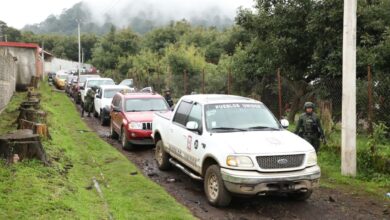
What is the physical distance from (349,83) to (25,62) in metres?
29.5

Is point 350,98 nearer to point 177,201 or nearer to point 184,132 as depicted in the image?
point 184,132

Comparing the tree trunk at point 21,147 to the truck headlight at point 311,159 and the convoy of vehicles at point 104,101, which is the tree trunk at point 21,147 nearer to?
the truck headlight at point 311,159

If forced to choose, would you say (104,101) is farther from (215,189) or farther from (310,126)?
(215,189)

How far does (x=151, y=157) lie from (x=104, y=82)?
1454cm

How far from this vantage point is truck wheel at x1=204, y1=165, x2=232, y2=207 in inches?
282

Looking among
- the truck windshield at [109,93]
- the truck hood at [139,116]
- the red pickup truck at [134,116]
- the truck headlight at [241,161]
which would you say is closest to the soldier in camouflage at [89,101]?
the truck windshield at [109,93]

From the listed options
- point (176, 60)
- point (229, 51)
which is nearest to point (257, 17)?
point (176, 60)

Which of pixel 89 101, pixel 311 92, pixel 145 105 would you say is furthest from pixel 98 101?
pixel 311 92

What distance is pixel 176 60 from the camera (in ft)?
108

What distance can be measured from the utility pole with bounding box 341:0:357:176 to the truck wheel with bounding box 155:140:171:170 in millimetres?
3784

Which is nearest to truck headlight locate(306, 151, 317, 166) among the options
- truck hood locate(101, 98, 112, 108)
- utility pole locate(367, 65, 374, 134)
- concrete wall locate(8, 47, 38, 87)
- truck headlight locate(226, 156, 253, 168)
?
truck headlight locate(226, 156, 253, 168)

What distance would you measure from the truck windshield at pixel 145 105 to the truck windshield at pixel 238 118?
5312 millimetres

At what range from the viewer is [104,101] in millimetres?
18297

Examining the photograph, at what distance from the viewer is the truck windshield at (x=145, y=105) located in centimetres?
1338
